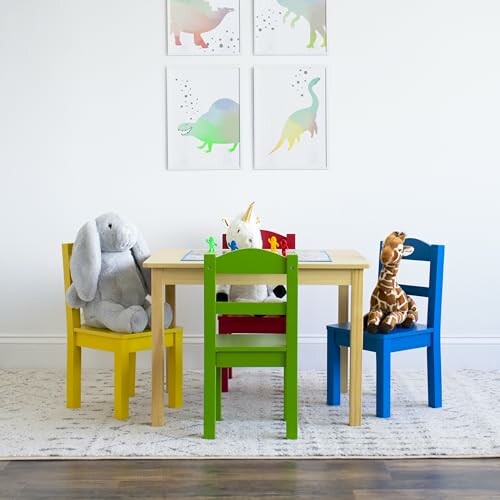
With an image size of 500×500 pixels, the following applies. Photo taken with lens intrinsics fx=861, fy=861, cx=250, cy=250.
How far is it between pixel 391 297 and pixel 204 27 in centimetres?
177

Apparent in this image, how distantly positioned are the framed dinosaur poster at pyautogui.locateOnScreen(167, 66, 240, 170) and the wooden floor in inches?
76.2

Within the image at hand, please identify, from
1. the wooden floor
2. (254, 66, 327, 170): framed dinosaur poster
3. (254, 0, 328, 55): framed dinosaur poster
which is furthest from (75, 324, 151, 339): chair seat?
(254, 0, 328, 55): framed dinosaur poster

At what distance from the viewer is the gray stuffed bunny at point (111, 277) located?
3.52 metres

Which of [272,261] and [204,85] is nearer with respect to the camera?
[272,261]

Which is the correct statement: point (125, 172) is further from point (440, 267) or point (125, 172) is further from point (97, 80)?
point (440, 267)

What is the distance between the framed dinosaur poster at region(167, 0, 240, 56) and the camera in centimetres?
439

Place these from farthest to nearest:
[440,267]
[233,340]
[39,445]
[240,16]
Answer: [240,16] → [440,267] → [233,340] → [39,445]

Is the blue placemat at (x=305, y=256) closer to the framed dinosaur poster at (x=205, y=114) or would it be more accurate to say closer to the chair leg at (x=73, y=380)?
the chair leg at (x=73, y=380)

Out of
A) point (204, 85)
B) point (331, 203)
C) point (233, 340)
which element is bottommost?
point (233, 340)

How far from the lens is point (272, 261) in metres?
3.15

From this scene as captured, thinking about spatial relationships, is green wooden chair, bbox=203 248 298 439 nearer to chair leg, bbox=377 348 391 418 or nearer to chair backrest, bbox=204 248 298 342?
chair backrest, bbox=204 248 298 342

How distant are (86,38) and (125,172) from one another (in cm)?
71

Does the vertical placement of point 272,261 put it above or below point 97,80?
below

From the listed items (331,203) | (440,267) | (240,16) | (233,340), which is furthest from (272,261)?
(240,16)
